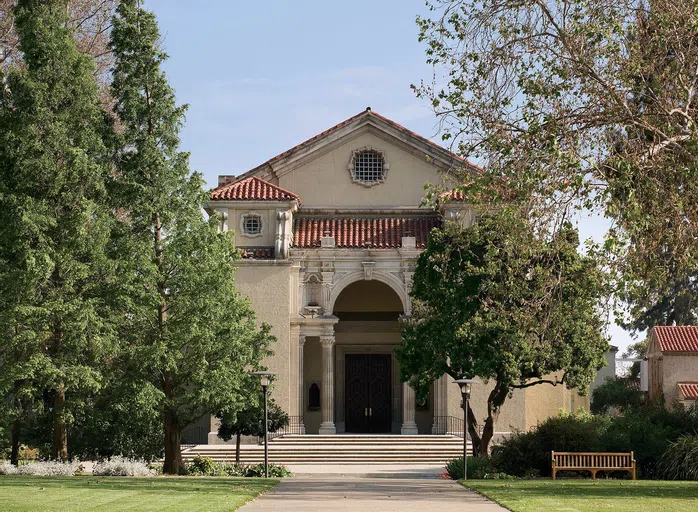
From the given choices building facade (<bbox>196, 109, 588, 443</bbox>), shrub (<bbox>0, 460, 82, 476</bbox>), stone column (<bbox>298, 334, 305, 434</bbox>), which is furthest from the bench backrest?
stone column (<bbox>298, 334, 305, 434</bbox>)

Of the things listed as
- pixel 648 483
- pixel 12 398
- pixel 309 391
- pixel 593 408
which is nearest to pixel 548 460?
Result: pixel 648 483

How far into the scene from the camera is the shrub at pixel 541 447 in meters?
30.0

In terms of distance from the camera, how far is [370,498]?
20703 mm

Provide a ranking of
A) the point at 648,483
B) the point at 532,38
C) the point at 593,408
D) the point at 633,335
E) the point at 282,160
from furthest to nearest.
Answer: the point at 633,335 → the point at 593,408 → the point at 282,160 → the point at 648,483 → the point at 532,38

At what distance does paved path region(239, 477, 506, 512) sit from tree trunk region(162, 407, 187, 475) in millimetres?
4771

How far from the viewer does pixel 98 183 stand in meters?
28.4

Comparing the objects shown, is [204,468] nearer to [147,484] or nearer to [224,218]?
[147,484]

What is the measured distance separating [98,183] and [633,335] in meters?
57.5

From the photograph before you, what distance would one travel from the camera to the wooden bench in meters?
28.6

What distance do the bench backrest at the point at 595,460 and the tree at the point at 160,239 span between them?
8.89 m

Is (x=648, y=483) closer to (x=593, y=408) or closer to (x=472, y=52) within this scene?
(x=472, y=52)

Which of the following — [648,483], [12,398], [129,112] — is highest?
[129,112]

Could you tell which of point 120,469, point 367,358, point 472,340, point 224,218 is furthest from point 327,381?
point 120,469

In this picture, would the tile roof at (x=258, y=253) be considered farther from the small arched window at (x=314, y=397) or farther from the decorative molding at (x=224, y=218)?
the small arched window at (x=314, y=397)
